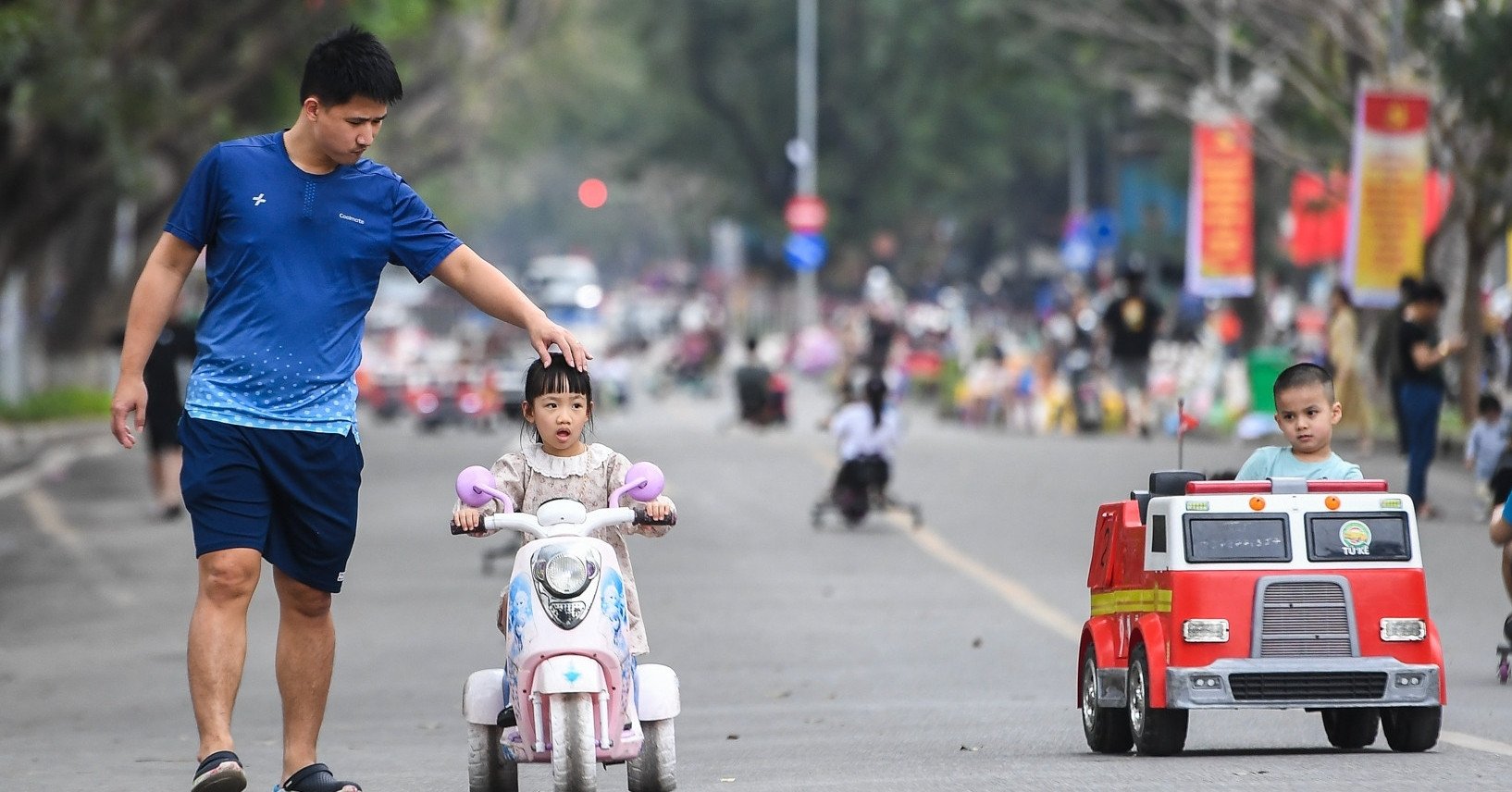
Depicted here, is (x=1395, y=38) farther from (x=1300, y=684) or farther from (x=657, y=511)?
(x=657, y=511)

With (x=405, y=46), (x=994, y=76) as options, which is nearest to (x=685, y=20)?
(x=405, y=46)

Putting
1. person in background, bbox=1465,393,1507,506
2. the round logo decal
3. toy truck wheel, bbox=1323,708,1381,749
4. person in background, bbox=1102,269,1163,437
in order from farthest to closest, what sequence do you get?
person in background, bbox=1102,269,1163,437 < person in background, bbox=1465,393,1507,506 < toy truck wheel, bbox=1323,708,1381,749 < the round logo decal

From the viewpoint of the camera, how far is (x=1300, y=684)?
8078 mm

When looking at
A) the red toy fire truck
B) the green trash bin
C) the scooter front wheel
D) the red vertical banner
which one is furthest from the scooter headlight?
the red vertical banner

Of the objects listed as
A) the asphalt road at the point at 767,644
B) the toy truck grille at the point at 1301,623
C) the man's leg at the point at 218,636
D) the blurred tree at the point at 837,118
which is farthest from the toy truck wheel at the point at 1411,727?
the blurred tree at the point at 837,118

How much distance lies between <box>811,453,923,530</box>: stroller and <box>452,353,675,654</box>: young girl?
46.5 ft

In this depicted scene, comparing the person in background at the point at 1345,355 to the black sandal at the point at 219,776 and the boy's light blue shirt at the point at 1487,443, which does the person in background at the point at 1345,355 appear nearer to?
the boy's light blue shirt at the point at 1487,443

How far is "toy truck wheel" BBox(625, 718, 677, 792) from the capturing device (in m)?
7.24

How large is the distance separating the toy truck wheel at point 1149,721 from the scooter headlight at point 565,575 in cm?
212

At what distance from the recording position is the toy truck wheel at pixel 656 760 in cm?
724

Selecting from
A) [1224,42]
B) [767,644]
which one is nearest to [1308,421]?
[767,644]

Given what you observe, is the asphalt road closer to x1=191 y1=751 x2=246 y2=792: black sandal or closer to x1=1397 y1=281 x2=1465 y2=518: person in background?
x1=1397 y1=281 x2=1465 y2=518: person in background

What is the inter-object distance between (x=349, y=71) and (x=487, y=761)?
76.7 inches

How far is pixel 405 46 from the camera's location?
52.4 metres
